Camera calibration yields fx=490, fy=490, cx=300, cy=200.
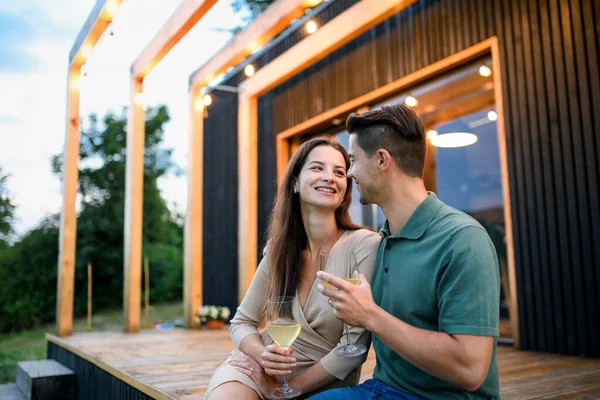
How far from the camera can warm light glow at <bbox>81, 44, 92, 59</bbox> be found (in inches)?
221

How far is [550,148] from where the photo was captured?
12.8 ft

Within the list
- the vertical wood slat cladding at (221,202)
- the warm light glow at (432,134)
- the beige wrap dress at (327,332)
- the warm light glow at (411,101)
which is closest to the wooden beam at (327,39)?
the warm light glow at (411,101)

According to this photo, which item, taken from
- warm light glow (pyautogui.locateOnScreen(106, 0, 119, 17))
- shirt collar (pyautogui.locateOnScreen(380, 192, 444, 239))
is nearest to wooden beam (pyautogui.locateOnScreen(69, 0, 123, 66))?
warm light glow (pyautogui.locateOnScreen(106, 0, 119, 17))

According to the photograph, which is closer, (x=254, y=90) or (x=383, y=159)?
(x=383, y=159)

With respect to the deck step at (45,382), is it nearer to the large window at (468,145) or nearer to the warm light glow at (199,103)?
the large window at (468,145)

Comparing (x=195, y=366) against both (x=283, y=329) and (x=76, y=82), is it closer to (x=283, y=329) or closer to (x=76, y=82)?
(x=283, y=329)

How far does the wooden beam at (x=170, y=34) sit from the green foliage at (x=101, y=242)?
7.59 meters

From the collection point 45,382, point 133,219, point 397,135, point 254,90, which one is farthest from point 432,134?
point 45,382

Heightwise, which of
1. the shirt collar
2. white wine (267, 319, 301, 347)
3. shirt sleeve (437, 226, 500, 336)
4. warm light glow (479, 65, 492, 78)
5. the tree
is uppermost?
warm light glow (479, 65, 492, 78)

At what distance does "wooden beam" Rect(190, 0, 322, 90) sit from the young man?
11.9 feet

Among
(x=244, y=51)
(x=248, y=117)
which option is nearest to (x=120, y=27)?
(x=244, y=51)

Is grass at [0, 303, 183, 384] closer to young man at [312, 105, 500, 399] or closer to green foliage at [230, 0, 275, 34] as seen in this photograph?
young man at [312, 105, 500, 399]

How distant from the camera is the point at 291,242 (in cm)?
209

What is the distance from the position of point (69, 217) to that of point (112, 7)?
98.0 inches
